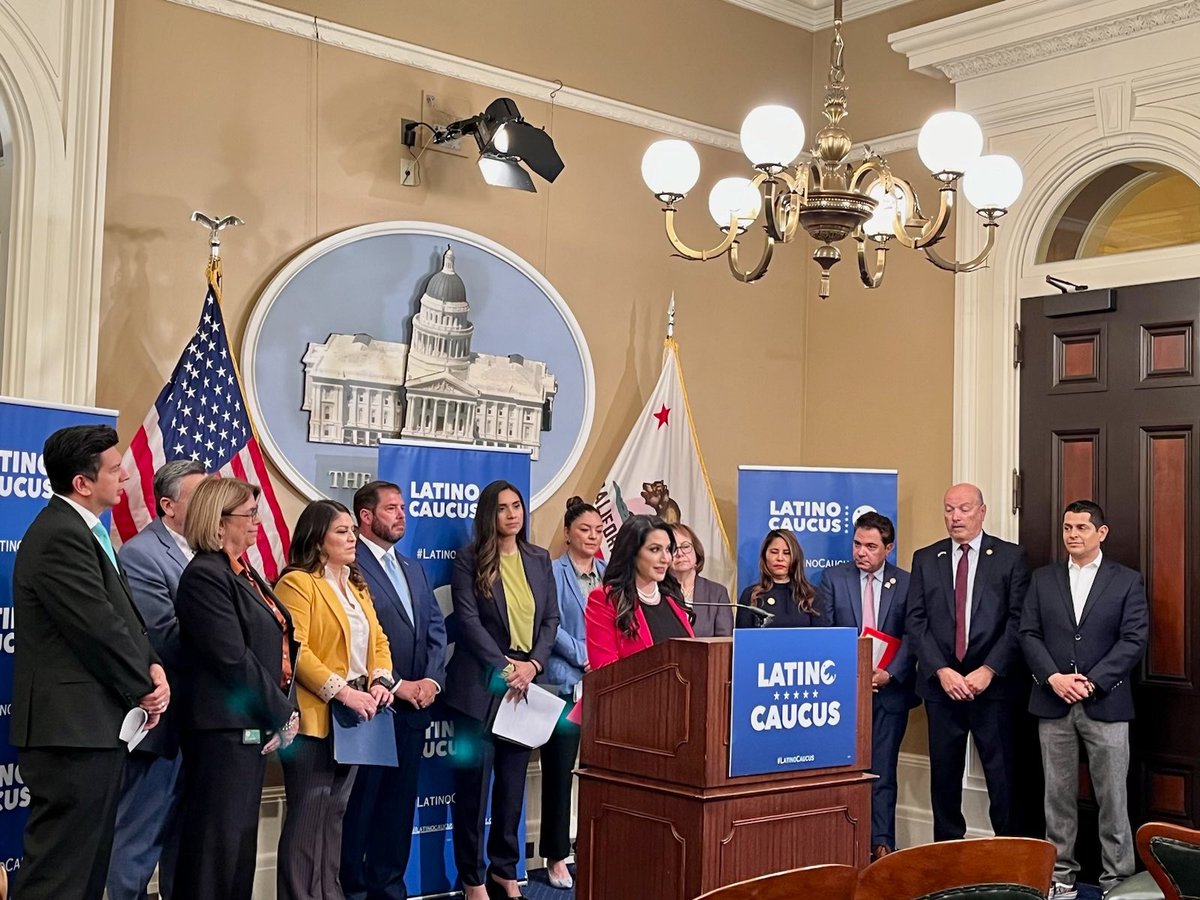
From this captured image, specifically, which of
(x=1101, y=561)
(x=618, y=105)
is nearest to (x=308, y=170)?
(x=618, y=105)

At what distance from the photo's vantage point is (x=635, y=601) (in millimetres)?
4672

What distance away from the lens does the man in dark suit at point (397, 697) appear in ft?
17.1

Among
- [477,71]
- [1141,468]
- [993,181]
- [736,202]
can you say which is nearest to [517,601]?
[736,202]

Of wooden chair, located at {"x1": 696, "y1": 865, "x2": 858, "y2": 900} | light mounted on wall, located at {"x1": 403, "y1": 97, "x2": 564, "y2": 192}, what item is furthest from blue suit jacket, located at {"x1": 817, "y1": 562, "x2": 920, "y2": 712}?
wooden chair, located at {"x1": 696, "y1": 865, "x2": 858, "y2": 900}

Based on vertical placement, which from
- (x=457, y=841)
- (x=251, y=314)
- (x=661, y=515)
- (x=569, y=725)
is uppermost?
(x=251, y=314)

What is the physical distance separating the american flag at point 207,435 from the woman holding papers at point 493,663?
78 cm

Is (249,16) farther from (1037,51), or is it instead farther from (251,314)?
(1037,51)

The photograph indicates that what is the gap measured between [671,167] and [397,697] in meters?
2.21

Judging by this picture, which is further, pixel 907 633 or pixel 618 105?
pixel 618 105

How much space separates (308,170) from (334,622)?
2.09 m

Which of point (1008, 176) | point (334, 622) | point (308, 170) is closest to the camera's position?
point (1008, 176)

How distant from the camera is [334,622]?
4.91 m

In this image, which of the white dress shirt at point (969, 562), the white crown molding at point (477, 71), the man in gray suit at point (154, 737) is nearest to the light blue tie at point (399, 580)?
the man in gray suit at point (154, 737)

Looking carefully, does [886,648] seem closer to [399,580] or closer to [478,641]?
[478,641]
